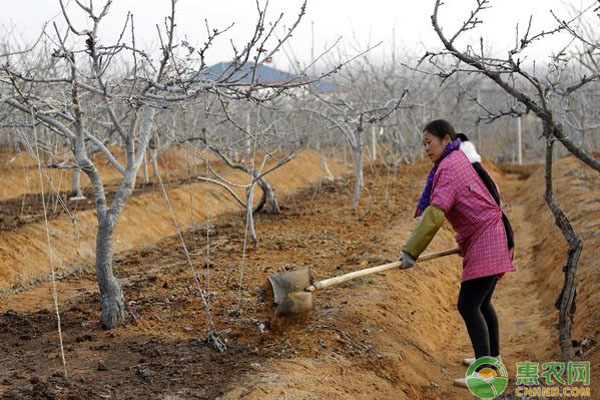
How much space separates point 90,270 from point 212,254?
4.72 feet

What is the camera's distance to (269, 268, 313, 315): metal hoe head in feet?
14.3

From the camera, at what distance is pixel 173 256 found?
888cm

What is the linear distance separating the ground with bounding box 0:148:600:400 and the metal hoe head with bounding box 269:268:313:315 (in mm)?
250

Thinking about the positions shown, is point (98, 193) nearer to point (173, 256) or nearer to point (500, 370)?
point (500, 370)

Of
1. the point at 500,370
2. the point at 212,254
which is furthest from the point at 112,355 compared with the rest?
the point at 212,254

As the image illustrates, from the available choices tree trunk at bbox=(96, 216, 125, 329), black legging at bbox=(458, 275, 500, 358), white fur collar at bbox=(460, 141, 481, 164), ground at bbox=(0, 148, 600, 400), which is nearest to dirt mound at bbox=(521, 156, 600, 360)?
ground at bbox=(0, 148, 600, 400)

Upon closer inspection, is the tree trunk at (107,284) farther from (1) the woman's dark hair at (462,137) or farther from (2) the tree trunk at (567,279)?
(2) the tree trunk at (567,279)

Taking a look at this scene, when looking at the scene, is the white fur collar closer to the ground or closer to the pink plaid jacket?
the pink plaid jacket

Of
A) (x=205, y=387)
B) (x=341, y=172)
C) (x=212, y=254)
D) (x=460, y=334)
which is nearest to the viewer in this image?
(x=205, y=387)

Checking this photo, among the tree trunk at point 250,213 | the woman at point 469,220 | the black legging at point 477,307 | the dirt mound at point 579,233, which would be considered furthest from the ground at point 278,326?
the woman at point 469,220

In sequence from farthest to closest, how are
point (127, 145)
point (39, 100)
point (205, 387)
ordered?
point (127, 145)
point (39, 100)
point (205, 387)

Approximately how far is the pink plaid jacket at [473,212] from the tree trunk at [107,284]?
91.1 inches

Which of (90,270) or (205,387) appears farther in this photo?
(90,270)

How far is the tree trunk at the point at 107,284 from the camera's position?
5000mm
